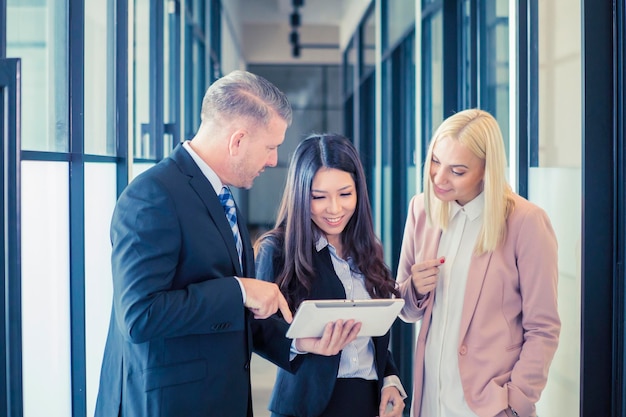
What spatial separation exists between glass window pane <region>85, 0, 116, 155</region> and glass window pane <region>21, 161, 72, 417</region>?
1.27 feet

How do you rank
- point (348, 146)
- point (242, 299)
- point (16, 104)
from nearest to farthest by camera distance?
point (16, 104)
point (242, 299)
point (348, 146)

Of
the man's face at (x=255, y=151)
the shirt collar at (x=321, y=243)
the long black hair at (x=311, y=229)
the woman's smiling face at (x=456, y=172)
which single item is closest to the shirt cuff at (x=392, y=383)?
the long black hair at (x=311, y=229)

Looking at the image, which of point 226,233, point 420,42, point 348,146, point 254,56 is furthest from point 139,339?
point 254,56

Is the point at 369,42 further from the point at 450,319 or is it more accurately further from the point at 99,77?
the point at 450,319

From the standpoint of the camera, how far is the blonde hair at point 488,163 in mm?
1794

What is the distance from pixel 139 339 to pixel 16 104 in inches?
20.8

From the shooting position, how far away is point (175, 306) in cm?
147

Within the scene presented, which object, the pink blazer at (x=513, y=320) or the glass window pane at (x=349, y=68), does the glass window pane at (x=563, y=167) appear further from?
the glass window pane at (x=349, y=68)

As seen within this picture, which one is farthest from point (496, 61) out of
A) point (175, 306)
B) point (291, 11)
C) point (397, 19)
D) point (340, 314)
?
point (291, 11)

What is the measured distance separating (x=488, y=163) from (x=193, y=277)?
80 centimetres

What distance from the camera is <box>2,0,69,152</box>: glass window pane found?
6.16 ft

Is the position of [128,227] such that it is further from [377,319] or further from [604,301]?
[604,301]

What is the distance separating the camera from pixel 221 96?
→ 1.71m

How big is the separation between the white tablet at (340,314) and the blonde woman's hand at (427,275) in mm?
155
